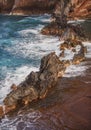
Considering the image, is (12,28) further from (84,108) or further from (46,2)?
(84,108)

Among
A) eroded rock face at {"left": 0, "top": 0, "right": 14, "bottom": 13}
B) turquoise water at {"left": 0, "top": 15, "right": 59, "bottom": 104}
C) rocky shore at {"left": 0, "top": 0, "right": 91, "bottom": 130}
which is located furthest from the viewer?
eroded rock face at {"left": 0, "top": 0, "right": 14, "bottom": 13}

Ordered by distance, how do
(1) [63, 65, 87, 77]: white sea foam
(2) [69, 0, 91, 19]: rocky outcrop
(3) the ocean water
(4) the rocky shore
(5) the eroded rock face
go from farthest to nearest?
(5) the eroded rock face → (2) [69, 0, 91, 19]: rocky outcrop → (1) [63, 65, 87, 77]: white sea foam → (3) the ocean water → (4) the rocky shore

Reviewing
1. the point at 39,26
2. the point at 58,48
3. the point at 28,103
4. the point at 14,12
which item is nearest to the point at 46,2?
the point at 14,12

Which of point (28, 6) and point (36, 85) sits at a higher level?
point (28, 6)

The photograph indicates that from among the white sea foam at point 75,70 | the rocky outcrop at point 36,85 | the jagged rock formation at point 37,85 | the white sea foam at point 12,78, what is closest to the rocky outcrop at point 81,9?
the jagged rock formation at point 37,85

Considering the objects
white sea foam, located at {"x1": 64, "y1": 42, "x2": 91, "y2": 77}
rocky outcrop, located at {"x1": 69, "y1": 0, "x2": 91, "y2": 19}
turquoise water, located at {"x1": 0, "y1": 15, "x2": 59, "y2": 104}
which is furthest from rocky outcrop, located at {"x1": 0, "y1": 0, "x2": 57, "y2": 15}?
Result: white sea foam, located at {"x1": 64, "y1": 42, "x2": 91, "y2": 77}

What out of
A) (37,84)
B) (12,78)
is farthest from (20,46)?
(37,84)

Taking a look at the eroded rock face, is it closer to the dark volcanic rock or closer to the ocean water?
the ocean water

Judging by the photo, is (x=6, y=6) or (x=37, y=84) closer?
(x=37, y=84)

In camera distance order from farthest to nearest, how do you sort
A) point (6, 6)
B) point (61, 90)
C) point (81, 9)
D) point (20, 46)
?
point (6, 6)
point (81, 9)
point (20, 46)
point (61, 90)

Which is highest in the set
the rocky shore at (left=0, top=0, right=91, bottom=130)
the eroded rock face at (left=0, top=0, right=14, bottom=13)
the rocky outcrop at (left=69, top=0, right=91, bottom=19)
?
the eroded rock face at (left=0, top=0, right=14, bottom=13)

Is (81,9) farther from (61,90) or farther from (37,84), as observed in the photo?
(37,84)

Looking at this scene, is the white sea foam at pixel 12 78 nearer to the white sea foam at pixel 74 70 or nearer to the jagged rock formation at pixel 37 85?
the jagged rock formation at pixel 37 85

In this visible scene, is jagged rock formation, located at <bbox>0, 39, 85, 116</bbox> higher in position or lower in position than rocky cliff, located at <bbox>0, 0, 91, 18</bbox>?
lower
